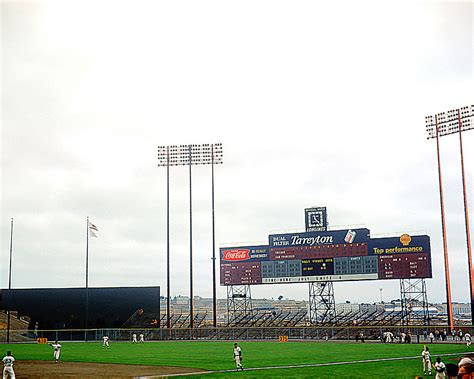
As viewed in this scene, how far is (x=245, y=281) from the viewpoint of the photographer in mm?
A: 67750

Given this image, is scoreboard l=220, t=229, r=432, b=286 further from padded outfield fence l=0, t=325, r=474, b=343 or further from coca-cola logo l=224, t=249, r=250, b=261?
padded outfield fence l=0, t=325, r=474, b=343

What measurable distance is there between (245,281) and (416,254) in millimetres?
17847

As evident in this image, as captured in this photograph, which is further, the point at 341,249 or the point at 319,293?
the point at 319,293

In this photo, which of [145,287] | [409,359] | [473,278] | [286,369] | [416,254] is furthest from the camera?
[145,287]

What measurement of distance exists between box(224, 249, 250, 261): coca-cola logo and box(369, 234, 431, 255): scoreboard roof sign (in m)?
13.3

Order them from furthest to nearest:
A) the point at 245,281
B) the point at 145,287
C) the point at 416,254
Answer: the point at 145,287
the point at 245,281
the point at 416,254

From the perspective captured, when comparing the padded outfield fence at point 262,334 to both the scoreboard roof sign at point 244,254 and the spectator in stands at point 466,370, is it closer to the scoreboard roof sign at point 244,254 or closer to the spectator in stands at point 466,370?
the scoreboard roof sign at point 244,254

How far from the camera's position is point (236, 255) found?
6856 cm

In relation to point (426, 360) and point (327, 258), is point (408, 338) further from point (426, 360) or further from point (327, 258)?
point (426, 360)

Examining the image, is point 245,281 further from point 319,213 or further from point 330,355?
point 330,355

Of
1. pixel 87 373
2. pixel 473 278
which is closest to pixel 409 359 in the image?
pixel 87 373

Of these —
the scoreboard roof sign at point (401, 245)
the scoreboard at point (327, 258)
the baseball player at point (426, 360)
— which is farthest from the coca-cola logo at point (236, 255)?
the baseball player at point (426, 360)

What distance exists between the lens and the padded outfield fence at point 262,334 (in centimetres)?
5838

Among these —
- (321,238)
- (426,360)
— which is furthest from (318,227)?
(426,360)
